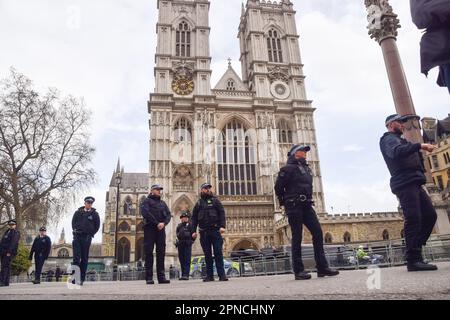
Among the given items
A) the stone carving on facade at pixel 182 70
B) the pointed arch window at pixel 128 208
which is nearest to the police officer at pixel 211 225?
the stone carving on facade at pixel 182 70

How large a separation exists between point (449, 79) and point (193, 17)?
124ft

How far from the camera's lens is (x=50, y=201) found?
727 inches

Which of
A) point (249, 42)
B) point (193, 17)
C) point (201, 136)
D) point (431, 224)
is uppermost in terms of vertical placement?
point (193, 17)

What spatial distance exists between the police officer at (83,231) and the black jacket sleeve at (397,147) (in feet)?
20.0

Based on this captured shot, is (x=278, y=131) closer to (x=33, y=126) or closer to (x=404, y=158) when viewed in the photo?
(x=33, y=126)

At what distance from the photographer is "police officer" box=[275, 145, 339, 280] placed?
15.7 ft

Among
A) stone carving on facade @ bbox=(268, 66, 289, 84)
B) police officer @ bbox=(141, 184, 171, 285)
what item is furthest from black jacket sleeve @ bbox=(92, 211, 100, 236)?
stone carving on facade @ bbox=(268, 66, 289, 84)

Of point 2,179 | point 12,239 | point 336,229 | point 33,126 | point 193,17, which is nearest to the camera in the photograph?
point 12,239

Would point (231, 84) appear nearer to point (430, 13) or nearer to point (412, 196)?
point (412, 196)

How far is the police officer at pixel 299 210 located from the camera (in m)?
4.77

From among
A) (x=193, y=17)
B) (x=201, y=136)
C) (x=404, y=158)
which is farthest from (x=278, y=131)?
(x=404, y=158)

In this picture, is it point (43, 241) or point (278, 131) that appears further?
point (278, 131)

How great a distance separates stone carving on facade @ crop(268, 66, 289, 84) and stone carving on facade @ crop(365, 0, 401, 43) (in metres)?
20.2

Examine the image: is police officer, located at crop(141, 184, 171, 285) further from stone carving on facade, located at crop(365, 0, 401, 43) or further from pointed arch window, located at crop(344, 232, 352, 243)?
pointed arch window, located at crop(344, 232, 352, 243)
